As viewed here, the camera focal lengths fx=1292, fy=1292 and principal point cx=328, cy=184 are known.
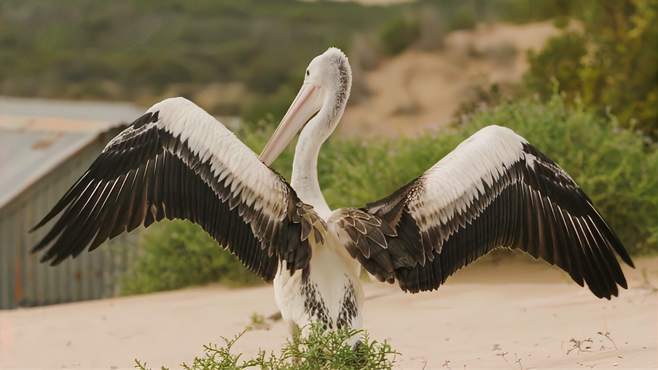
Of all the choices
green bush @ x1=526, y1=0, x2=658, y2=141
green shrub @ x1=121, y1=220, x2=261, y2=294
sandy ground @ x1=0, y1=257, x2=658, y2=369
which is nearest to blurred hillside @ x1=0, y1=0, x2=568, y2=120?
green bush @ x1=526, y1=0, x2=658, y2=141

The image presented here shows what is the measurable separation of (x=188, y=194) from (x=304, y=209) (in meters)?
0.55

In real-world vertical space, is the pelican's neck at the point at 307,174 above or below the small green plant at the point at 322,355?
above

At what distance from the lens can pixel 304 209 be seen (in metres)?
5.54

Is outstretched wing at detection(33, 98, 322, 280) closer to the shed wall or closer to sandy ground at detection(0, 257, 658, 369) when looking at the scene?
sandy ground at detection(0, 257, 658, 369)

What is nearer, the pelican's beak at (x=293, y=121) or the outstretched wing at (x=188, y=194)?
the outstretched wing at (x=188, y=194)

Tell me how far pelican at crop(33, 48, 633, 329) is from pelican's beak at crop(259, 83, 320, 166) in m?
0.25

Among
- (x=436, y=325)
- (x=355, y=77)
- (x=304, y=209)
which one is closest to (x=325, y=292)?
(x=304, y=209)

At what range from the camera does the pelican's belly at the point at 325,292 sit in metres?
5.61

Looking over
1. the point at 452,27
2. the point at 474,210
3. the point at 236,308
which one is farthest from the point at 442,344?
the point at 452,27

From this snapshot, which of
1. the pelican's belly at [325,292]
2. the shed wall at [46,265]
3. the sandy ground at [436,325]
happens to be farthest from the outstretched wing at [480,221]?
the shed wall at [46,265]

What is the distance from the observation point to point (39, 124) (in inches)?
518

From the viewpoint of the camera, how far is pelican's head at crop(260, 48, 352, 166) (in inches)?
240

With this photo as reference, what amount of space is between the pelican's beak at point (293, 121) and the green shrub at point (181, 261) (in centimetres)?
369

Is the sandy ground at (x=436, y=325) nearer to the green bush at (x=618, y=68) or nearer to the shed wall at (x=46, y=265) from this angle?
the shed wall at (x=46, y=265)
